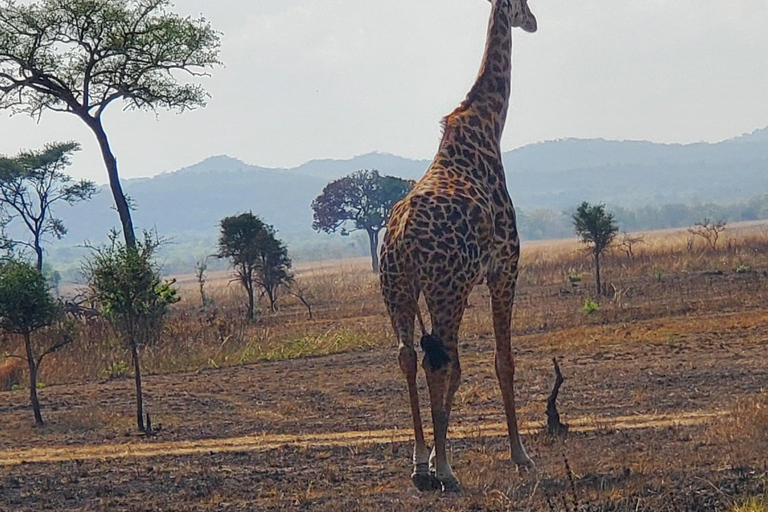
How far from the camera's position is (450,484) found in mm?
7496

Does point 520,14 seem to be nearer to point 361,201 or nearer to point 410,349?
point 410,349

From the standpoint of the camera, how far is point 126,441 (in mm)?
12148

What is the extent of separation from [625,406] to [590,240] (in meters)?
16.6

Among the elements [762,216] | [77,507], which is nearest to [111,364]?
[77,507]

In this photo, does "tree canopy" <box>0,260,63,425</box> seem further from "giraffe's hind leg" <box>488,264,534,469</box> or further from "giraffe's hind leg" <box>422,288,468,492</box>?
"giraffe's hind leg" <box>422,288,468,492</box>

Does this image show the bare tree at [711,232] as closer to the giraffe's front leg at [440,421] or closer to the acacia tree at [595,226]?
the acacia tree at [595,226]

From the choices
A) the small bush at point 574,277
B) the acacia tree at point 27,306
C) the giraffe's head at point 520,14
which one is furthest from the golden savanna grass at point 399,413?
the small bush at point 574,277

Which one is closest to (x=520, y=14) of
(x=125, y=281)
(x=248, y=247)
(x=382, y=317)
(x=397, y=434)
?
(x=397, y=434)

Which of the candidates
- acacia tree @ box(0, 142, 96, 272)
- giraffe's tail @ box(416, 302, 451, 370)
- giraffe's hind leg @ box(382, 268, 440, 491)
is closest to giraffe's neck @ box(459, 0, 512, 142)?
giraffe's hind leg @ box(382, 268, 440, 491)

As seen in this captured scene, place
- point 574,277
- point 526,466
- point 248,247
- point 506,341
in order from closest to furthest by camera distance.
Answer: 1. point 526,466
2. point 506,341
3. point 248,247
4. point 574,277

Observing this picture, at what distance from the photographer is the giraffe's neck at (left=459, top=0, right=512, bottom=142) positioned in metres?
9.48

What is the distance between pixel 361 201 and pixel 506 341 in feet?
191

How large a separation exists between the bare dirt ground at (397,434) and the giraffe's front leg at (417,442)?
7.2 inches

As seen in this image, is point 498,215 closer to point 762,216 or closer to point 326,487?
point 326,487
